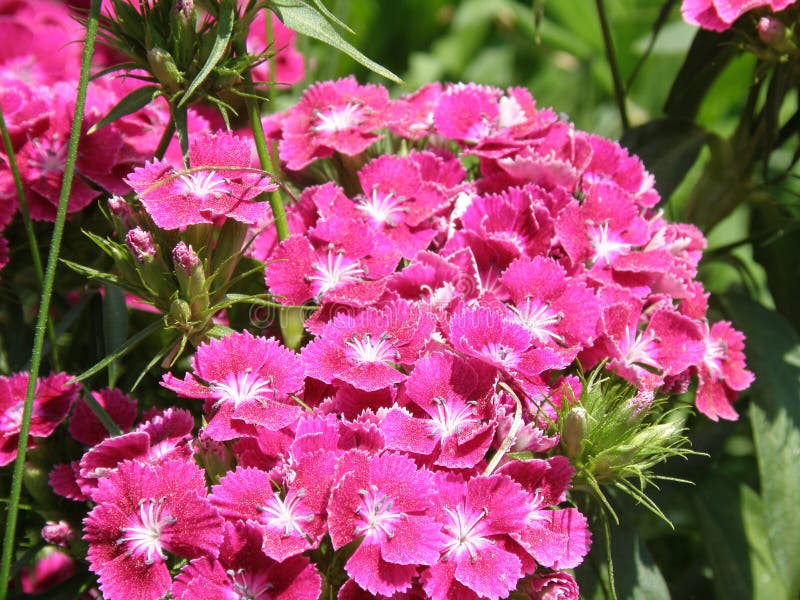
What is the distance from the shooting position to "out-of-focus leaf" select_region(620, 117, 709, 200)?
1.49 m

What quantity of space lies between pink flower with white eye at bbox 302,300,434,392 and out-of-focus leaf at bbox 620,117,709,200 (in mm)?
659

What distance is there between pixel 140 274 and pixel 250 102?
0.83ft

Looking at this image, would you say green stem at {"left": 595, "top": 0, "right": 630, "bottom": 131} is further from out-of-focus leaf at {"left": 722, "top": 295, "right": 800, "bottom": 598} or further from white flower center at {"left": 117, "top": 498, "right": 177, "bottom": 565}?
white flower center at {"left": 117, "top": 498, "right": 177, "bottom": 565}

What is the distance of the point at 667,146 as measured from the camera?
5.03 ft

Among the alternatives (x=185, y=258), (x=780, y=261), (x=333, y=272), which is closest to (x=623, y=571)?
(x=333, y=272)

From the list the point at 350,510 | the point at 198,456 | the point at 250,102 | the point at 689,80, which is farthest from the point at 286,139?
the point at 689,80

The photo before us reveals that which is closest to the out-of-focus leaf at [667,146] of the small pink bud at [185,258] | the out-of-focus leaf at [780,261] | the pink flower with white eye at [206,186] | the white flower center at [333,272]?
the out-of-focus leaf at [780,261]

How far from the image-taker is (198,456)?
965mm

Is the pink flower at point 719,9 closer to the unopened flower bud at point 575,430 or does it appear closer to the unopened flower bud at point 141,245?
the unopened flower bud at point 575,430

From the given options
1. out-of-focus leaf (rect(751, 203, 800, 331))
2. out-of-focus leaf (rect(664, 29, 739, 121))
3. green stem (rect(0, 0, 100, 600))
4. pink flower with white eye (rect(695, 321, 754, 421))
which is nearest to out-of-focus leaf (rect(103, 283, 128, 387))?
green stem (rect(0, 0, 100, 600))

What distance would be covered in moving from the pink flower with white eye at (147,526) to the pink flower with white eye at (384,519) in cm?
12

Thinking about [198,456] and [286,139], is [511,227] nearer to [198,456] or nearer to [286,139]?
[286,139]

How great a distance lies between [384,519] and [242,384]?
0.21 meters

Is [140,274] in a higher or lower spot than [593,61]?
lower
